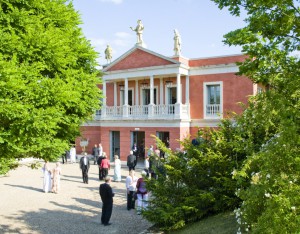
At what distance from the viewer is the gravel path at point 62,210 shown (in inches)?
431

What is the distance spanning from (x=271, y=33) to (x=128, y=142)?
2257 cm

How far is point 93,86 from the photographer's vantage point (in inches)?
368

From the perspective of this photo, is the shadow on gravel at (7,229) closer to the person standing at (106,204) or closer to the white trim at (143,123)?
the person standing at (106,204)

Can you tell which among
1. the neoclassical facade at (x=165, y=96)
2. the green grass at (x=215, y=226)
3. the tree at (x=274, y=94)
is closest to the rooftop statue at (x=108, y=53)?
the neoclassical facade at (x=165, y=96)

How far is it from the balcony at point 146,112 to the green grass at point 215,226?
14987mm

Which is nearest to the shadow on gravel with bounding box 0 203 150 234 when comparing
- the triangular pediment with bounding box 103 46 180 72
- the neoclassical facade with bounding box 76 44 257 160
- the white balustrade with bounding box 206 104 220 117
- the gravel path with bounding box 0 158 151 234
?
the gravel path with bounding box 0 158 151 234

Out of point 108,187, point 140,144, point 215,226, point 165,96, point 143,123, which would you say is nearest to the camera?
point 215,226

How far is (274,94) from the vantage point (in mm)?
4699

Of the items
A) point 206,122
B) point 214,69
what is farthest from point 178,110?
point 214,69

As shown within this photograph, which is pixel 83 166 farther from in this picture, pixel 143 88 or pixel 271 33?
pixel 271 33

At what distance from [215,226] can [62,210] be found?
22.0 feet

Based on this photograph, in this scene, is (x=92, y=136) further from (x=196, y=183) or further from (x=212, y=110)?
(x=196, y=183)

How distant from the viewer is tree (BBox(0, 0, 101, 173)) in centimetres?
684

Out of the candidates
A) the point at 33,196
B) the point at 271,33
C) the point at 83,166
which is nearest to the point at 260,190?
the point at 271,33
